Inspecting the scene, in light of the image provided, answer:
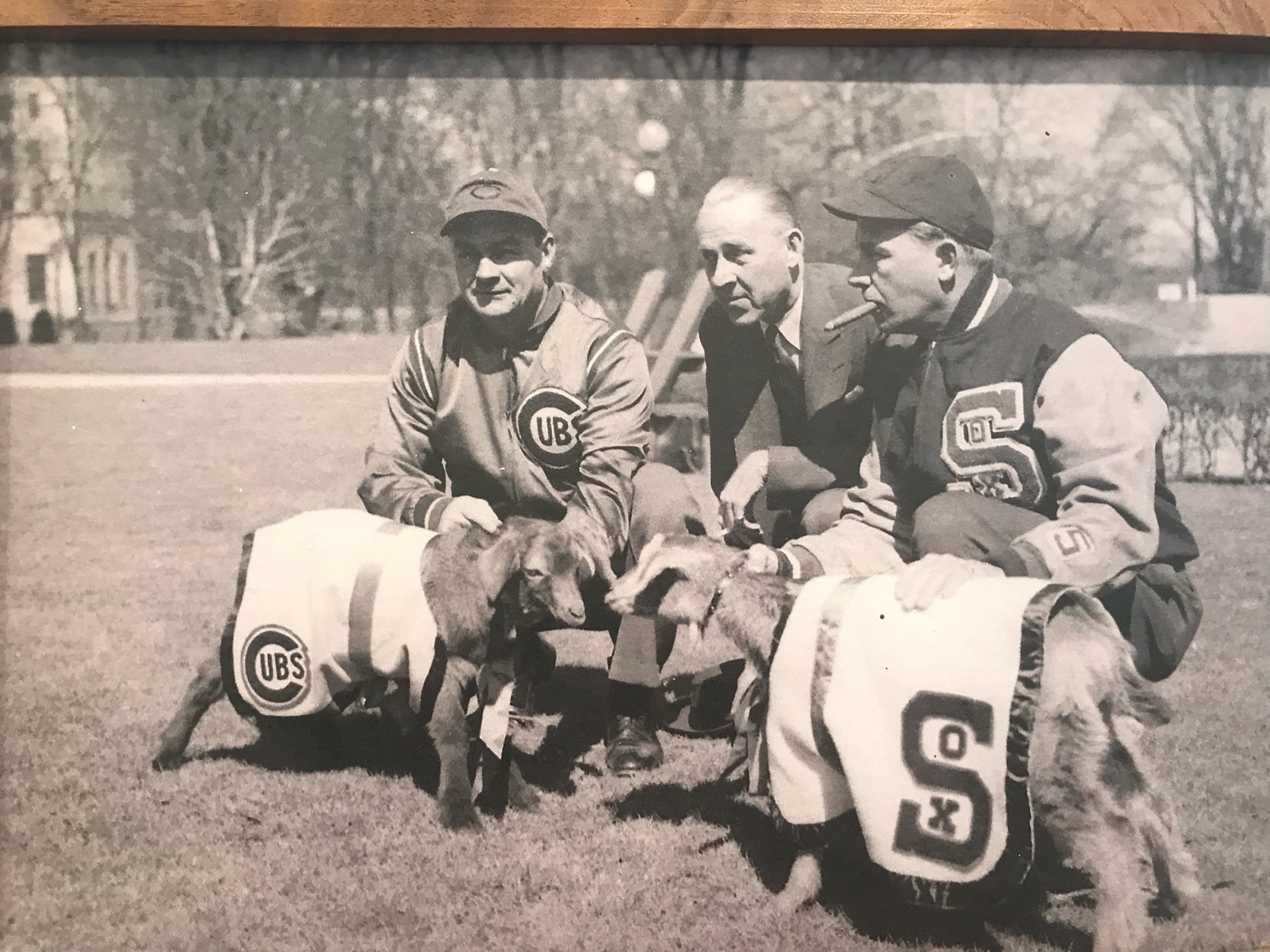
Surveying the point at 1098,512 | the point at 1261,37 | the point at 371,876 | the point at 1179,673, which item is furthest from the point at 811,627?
the point at 1261,37

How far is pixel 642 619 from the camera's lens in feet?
8.96

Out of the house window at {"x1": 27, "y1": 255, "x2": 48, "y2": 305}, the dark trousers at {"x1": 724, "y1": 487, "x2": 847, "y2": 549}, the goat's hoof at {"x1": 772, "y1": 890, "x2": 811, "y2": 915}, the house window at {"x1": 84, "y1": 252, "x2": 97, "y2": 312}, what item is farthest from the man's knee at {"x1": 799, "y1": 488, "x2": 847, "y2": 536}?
the house window at {"x1": 27, "y1": 255, "x2": 48, "y2": 305}

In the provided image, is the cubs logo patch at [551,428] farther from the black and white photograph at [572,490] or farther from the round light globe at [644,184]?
the round light globe at [644,184]

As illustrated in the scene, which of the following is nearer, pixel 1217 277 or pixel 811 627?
pixel 811 627

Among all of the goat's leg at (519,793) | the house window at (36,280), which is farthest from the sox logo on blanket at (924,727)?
the house window at (36,280)

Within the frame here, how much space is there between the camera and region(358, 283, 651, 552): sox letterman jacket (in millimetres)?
2744

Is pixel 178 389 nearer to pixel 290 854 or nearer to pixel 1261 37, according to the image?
pixel 290 854

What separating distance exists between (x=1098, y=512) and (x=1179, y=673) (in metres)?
0.58

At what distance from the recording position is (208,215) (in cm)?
269

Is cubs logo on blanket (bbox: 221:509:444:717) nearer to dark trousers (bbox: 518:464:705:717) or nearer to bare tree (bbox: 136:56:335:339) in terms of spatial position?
dark trousers (bbox: 518:464:705:717)

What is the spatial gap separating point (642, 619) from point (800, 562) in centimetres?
49

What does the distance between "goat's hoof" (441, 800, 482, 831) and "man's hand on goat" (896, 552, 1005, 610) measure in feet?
4.37

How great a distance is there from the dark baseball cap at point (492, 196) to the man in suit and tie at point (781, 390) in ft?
1.82

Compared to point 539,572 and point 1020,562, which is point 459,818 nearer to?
point 539,572
